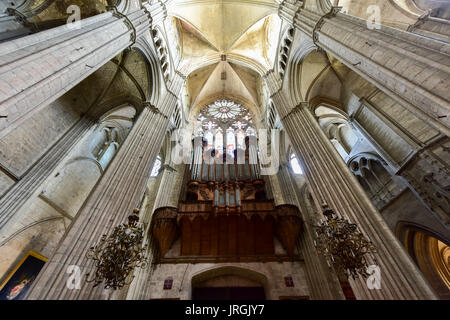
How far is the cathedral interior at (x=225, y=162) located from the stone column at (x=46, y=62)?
3 centimetres

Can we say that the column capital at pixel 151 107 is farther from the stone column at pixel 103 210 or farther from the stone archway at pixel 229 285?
the stone archway at pixel 229 285

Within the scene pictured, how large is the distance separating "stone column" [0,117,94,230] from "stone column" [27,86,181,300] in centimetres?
343

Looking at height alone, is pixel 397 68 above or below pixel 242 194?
below

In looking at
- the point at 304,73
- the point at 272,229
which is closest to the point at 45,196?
the point at 272,229

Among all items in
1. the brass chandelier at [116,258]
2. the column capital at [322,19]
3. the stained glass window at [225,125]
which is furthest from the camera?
the stained glass window at [225,125]

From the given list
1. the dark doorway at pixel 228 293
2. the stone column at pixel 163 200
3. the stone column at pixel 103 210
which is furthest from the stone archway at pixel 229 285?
the stone column at pixel 103 210

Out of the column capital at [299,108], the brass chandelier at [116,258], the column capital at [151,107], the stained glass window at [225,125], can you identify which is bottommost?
the brass chandelier at [116,258]

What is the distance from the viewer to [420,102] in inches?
127

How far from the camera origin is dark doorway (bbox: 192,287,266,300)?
7.76m

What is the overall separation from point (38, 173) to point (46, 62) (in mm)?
5127

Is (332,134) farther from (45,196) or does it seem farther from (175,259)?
(45,196)

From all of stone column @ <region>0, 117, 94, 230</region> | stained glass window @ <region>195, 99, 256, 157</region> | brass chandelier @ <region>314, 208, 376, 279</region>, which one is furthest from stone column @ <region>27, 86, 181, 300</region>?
stained glass window @ <region>195, 99, 256, 157</region>

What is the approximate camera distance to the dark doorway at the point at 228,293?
7.76 meters

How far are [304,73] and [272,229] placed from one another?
7532 mm
